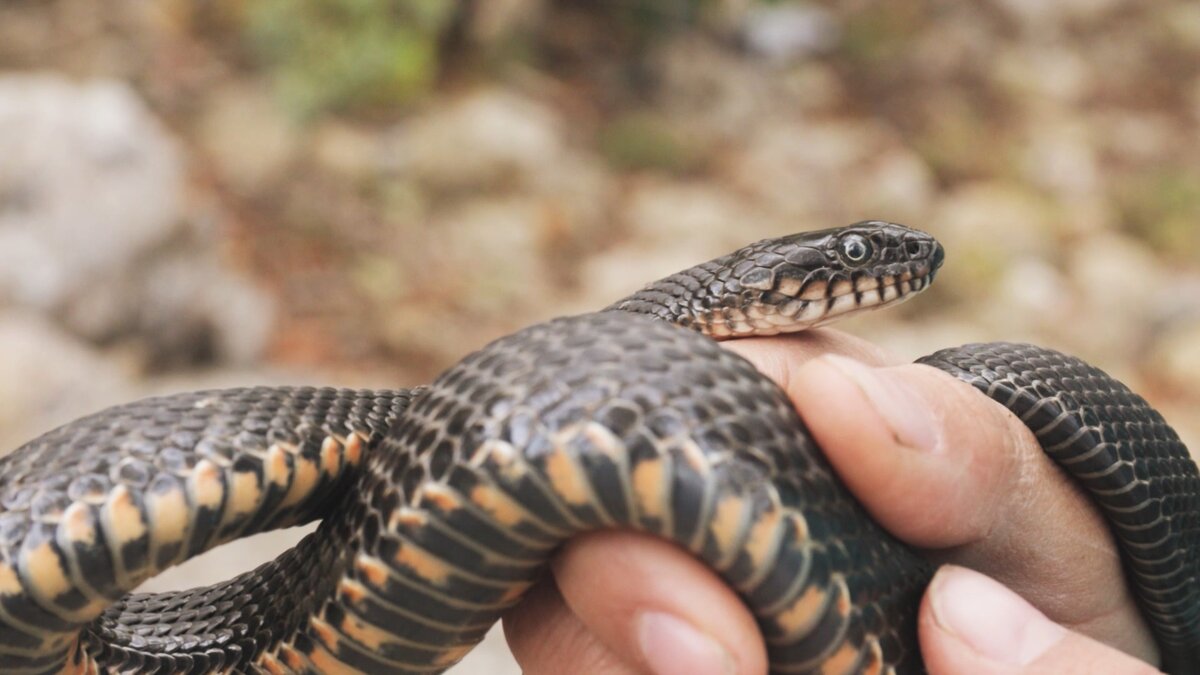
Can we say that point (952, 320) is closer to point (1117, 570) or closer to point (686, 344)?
point (1117, 570)

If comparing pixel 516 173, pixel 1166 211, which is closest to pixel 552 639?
pixel 516 173

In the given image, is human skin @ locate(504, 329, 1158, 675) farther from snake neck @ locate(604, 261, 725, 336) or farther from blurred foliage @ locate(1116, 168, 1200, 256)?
blurred foliage @ locate(1116, 168, 1200, 256)

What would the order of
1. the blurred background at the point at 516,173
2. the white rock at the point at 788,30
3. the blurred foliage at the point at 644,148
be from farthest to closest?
1. the white rock at the point at 788,30
2. the blurred foliage at the point at 644,148
3. the blurred background at the point at 516,173

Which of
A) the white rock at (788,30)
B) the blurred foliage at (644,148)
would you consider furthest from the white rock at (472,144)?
the white rock at (788,30)

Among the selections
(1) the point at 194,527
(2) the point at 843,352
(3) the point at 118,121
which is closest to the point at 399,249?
(3) the point at 118,121

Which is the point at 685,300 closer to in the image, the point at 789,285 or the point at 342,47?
the point at 789,285

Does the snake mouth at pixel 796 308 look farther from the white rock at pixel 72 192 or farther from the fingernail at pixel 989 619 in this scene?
the white rock at pixel 72 192

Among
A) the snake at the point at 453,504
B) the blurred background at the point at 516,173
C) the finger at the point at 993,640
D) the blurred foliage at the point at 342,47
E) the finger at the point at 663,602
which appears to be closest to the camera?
the snake at the point at 453,504
